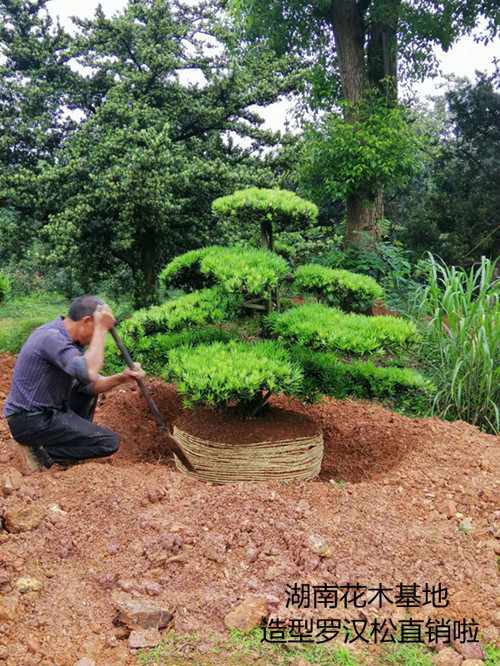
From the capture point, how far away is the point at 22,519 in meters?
2.78

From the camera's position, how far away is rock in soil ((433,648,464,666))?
214cm

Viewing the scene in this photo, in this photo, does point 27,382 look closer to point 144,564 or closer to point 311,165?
point 144,564

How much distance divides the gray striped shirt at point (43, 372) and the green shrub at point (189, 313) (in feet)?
1.60

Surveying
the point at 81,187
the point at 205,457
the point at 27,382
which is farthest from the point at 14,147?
the point at 205,457

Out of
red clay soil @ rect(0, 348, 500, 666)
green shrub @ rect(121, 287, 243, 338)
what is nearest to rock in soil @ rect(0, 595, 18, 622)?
red clay soil @ rect(0, 348, 500, 666)

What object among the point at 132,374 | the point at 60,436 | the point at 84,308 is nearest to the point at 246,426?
the point at 132,374

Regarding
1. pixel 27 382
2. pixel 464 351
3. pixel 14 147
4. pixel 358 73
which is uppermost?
pixel 358 73

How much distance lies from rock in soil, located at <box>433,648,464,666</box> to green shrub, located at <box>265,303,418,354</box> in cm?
166

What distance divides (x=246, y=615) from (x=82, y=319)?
6.18 feet

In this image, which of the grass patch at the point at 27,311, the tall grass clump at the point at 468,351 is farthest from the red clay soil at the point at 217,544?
the grass patch at the point at 27,311

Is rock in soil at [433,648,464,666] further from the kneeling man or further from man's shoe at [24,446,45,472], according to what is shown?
man's shoe at [24,446,45,472]

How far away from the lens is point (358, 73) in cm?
948

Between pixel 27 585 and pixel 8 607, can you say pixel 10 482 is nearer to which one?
pixel 27 585

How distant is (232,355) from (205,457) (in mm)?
657
